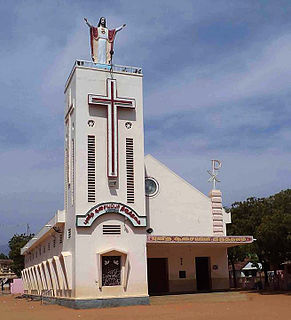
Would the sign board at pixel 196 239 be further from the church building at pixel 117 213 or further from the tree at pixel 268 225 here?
the tree at pixel 268 225

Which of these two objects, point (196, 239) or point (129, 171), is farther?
point (196, 239)

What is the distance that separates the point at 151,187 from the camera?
97.6ft

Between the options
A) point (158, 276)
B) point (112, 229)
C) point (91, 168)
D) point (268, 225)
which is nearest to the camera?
point (112, 229)

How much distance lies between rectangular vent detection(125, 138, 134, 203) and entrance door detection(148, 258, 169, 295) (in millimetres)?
6227

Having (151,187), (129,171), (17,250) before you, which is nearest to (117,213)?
(129,171)

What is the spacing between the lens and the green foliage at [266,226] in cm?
2903

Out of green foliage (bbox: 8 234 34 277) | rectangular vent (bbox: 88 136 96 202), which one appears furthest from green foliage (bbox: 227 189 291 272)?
green foliage (bbox: 8 234 34 277)

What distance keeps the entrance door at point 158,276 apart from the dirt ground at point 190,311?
3.74 m

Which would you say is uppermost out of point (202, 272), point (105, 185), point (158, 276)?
point (105, 185)

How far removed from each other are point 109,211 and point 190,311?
707cm

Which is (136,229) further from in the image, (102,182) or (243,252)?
(243,252)

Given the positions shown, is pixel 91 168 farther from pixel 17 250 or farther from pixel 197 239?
pixel 17 250

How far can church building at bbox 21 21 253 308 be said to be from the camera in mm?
24703

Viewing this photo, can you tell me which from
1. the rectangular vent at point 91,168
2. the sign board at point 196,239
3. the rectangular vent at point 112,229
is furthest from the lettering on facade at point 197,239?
the rectangular vent at point 91,168
